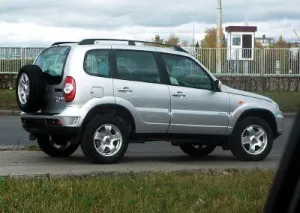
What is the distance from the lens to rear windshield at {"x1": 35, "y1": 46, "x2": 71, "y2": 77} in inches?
326

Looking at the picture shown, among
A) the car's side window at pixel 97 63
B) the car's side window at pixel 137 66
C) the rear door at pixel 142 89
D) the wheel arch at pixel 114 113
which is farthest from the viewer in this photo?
the car's side window at pixel 137 66

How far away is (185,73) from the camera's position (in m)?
8.94

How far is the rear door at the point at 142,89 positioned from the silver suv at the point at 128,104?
0.6 inches

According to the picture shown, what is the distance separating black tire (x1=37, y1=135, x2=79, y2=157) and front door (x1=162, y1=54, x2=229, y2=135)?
168cm

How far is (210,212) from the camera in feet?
16.0

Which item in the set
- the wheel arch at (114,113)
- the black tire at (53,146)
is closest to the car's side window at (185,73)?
the wheel arch at (114,113)

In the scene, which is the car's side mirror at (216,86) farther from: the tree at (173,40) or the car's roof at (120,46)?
the tree at (173,40)

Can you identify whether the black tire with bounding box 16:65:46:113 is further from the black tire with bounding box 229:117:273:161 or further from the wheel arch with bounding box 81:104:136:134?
the black tire with bounding box 229:117:273:161

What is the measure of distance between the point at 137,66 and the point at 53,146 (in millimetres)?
1885

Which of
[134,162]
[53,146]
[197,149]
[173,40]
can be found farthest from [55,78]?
[173,40]

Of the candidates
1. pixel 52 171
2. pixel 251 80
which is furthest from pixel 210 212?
pixel 251 80

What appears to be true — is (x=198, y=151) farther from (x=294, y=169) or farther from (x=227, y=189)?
(x=294, y=169)

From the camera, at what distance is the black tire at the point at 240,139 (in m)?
8.97

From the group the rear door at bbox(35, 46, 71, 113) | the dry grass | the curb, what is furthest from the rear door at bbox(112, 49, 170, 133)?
the curb
